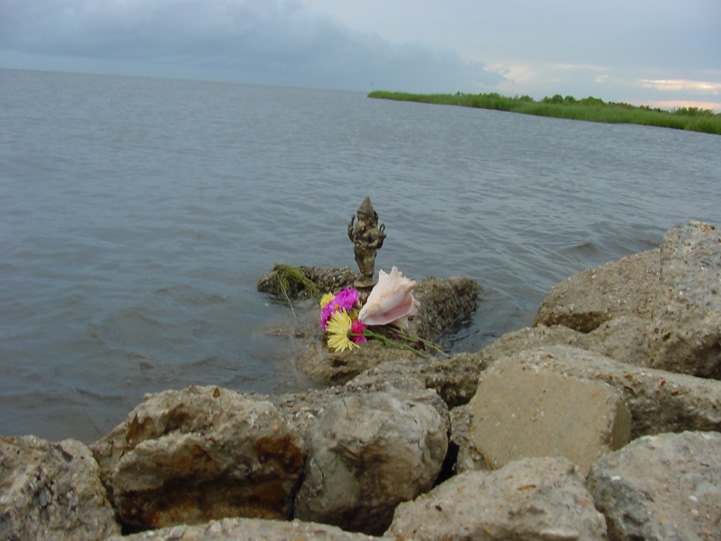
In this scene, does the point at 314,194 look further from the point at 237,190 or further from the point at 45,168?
the point at 45,168

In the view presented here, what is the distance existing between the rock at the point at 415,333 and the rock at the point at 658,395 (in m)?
2.21

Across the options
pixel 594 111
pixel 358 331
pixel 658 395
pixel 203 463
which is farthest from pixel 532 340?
pixel 594 111

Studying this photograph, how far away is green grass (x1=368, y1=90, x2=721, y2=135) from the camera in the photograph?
139ft

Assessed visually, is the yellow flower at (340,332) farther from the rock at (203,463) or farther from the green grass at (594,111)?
the green grass at (594,111)

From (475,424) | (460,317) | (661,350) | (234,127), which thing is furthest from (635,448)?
(234,127)

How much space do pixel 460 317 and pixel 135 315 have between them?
3.80 m

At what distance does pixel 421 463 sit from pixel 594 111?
167 ft

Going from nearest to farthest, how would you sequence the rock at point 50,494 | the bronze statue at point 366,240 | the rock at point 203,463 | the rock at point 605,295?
the rock at point 50,494, the rock at point 203,463, the rock at point 605,295, the bronze statue at point 366,240

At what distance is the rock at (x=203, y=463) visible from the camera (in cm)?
265

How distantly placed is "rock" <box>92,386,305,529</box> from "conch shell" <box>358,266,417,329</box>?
2.86 m

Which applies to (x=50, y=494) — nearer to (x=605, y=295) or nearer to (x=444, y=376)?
(x=444, y=376)

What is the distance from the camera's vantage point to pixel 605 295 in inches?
231

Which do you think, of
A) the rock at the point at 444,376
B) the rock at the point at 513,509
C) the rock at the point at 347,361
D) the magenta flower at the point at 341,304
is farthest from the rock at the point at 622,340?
the magenta flower at the point at 341,304

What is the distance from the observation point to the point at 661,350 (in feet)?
12.2
